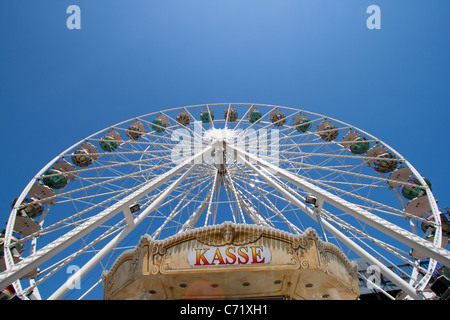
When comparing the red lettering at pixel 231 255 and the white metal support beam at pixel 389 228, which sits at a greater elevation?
the white metal support beam at pixel 389 228

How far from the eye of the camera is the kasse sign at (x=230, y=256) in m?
7.03

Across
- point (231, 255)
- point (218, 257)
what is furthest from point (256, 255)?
point (218, 257)

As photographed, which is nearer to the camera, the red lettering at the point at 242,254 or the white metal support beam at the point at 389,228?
the white metal support beam at the point at 389,228

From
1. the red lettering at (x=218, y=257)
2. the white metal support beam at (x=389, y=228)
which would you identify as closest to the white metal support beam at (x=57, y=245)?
the red lettering at (x=218, y=257)

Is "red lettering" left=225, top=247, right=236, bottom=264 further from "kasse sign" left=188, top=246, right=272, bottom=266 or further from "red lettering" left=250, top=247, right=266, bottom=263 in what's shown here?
"red lettering" left=250, top=247, right=266, bottom=263

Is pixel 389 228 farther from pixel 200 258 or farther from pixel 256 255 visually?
pixel 200 258

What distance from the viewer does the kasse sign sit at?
7027 mm

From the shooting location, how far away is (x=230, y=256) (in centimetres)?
705

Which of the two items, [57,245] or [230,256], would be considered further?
[57,245]

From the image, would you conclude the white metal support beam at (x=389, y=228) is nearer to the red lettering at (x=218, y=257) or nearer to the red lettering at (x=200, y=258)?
the red lettering at (x=218, y=257)
